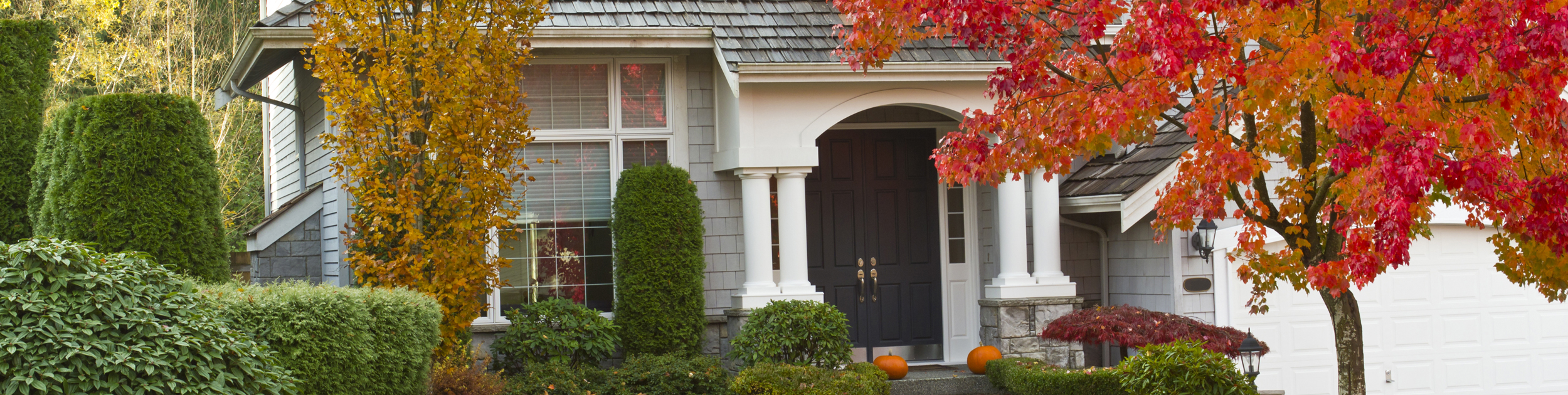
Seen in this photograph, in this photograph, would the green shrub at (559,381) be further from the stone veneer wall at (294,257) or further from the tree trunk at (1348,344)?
the tree trunk at (1348,344)

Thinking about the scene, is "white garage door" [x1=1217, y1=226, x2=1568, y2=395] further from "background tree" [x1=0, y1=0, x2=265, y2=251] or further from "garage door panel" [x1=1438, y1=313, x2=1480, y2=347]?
"background tree" [x1=0, y1=0, x2=265, y2=251]

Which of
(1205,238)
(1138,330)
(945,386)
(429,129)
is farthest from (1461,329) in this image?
(429,129)

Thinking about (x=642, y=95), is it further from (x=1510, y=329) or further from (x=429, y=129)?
(x=1510, y=329)

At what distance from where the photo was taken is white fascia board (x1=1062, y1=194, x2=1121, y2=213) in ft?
28.9

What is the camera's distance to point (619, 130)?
8703 mm

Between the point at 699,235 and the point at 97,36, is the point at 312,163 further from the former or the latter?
the point at 97,36

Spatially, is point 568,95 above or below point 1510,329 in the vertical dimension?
above

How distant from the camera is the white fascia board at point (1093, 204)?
28.9 ft

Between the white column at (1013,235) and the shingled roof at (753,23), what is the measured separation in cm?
104

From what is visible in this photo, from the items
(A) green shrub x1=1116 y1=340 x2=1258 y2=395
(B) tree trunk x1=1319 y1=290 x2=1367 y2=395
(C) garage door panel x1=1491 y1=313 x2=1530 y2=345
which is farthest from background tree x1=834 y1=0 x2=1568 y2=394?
(C) garage door panel x1=1491 y1=313 x2=1530 y2=345

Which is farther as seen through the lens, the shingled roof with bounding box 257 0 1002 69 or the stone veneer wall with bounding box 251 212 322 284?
the stone veneer wall with bounding box 251 212 322 284

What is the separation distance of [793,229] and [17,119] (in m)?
5.23

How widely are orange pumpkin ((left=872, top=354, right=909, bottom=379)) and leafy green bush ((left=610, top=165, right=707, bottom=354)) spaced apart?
143 centimetres

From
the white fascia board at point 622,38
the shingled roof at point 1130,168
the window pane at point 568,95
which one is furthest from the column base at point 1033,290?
the window pane at point 568,95
